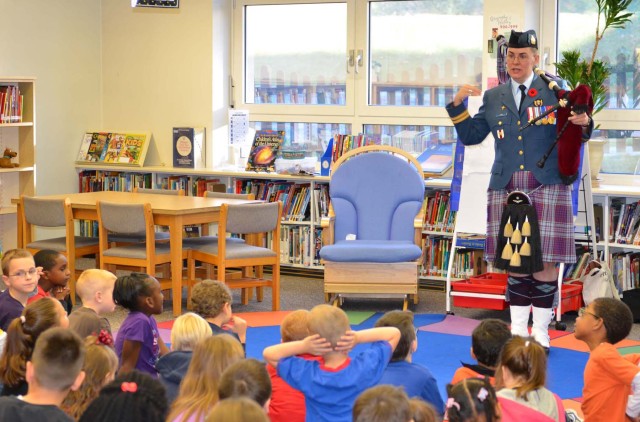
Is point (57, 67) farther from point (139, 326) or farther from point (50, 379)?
point (50, 379)

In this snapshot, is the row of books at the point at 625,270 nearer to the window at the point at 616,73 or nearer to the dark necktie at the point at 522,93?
the window at the point at 616,73

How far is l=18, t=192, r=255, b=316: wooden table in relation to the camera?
22.2ft

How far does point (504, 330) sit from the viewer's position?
362 centimetres

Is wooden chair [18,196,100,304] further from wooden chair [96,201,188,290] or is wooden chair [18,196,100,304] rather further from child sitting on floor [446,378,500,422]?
child sitting on floor [446,378,500,422]

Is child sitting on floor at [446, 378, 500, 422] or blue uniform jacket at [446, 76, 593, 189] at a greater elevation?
blue uniform jacket at [446, 76, 593, 189]

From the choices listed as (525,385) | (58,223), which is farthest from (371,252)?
(525,385)

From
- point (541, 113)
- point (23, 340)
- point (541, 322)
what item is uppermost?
point (541, 113)

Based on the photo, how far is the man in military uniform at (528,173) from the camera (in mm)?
5480

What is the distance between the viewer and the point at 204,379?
3029 millimetres

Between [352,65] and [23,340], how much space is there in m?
5.75

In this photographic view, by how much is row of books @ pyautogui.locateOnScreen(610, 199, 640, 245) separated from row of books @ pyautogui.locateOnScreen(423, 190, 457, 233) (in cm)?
127

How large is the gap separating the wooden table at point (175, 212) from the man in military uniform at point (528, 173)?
2097 mm

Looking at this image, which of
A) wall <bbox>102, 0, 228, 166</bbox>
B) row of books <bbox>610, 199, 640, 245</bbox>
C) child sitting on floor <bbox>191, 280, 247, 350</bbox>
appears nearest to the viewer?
child sitting on floor <bbox>191, 280, 247, 350</bbox>

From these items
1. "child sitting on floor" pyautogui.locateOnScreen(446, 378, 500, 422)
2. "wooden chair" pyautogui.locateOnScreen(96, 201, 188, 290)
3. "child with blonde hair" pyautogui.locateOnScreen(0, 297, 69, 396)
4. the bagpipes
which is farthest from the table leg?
"child sitting on floor" pyautogui.locateOnScreen(446, 378, 500, 422)
